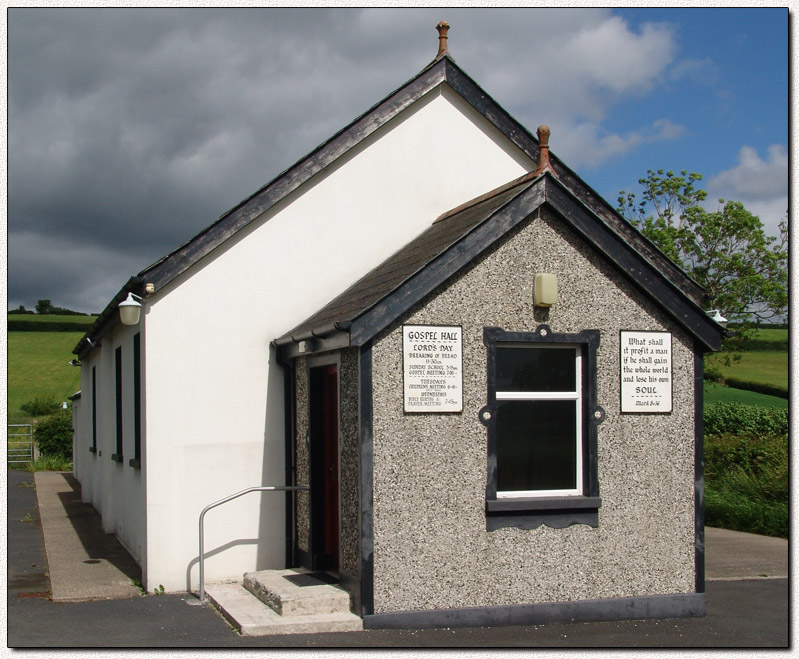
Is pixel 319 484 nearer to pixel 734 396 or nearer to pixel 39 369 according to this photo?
pixel 734 396

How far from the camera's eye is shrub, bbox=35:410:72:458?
34.6 metres

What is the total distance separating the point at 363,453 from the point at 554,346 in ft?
6.83

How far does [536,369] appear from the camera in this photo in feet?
27.7

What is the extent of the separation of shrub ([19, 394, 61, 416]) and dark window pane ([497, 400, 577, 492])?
3750cm

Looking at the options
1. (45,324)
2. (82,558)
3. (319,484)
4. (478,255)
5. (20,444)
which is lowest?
(20,444)

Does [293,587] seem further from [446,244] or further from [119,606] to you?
[446,244]

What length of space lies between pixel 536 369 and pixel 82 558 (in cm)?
682

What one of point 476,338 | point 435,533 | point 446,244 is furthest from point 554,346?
point 435,533

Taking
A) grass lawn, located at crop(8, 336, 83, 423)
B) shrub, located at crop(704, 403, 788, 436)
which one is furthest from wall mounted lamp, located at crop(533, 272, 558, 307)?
grass lawn, located at crop(8, 336, 83, 423)

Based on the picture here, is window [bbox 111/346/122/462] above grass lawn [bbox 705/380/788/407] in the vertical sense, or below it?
above

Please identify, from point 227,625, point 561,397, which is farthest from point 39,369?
point 561,397

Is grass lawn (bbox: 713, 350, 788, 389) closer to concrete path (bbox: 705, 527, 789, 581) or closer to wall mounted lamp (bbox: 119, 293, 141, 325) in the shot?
concrete path (bbox: 705, 527, 789, 581)

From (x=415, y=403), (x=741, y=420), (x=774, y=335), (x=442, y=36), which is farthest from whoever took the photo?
(x=774, y=335)

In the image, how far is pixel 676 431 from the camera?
28.3 ft
